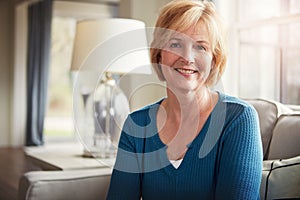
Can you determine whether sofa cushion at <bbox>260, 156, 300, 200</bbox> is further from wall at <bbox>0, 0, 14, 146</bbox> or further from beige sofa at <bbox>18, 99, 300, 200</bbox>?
wall at <bbox>0, 0, 14, 146</bbox>

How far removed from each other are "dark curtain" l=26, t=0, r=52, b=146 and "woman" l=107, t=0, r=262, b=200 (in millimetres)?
4787

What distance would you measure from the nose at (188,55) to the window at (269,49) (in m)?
1.11

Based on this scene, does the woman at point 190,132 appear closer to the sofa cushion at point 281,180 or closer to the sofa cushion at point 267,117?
the sofa cushion at point 281,180

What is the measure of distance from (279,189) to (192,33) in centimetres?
53

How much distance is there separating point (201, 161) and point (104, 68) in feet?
3.59

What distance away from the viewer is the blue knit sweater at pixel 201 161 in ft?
4.35

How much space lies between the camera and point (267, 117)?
171 centimetres

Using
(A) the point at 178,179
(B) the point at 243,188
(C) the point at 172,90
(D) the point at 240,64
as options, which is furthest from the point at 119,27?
(B) the point at 243,188

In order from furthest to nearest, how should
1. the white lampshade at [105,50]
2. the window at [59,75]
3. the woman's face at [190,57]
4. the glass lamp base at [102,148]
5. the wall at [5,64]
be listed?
1. the window at [59,75]
2. the wall at [5,64]
3. the glass lamp base at [102,148]
4. the white lampshade at [105,50]
5. the woman's face at [190,57]

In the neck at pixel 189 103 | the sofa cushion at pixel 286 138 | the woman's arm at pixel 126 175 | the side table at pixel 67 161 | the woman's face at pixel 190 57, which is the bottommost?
the side table at pixel 67 161

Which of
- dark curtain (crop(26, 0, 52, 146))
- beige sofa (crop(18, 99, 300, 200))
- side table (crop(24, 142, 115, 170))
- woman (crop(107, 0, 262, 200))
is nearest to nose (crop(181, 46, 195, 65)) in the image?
woman (crop(107, 0, 262, 200))

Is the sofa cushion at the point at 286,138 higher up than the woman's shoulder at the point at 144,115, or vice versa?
the woman's shoulder at the point at 144,115

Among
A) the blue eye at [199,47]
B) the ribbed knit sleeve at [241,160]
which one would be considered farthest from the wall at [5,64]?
the ribbed knit sleeve at [241,160]

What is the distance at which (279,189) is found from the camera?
1.39 metres
